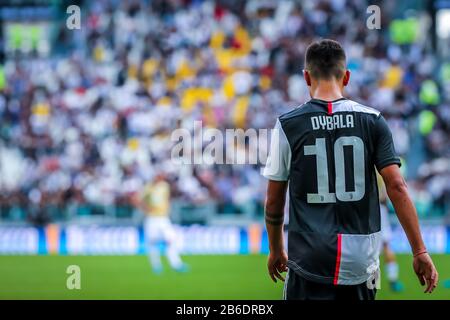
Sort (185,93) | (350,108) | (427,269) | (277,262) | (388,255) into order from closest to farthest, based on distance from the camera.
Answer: (427,269) < (350,108) < (277,262) < (388,255) < (185,93)

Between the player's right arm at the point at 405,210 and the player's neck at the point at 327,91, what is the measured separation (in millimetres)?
313

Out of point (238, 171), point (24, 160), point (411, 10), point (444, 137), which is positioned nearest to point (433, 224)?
point (444, 137)


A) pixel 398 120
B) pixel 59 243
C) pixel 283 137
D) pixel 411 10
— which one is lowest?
pixel 59 243

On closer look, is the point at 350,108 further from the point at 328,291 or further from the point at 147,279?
the point at 147,279

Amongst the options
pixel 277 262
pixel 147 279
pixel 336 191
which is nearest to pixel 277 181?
pixel 336 191

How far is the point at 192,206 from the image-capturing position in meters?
13.7

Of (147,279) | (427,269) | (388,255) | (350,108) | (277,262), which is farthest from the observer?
(147,279)

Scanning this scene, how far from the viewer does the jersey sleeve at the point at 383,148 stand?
3449 millimetres

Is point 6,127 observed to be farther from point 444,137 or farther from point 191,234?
point 444,137

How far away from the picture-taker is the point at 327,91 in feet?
11.8

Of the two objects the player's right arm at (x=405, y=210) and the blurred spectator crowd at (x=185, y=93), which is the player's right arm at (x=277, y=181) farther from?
the blurred spectator crowd at (x=185, y=93)

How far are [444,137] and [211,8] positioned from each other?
17.6ft

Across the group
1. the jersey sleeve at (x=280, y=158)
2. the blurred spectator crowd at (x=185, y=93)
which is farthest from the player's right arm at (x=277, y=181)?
the blurred spectator crowd at (x=185, y=93)

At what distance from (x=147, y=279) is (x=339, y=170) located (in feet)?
27.5
